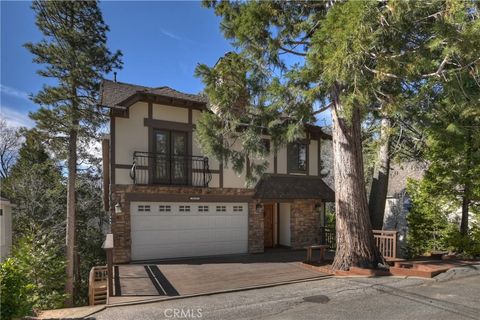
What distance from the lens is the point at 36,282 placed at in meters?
9.14

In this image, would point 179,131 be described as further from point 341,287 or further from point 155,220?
point 341,287

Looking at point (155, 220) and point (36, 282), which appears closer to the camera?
point (36, 282)

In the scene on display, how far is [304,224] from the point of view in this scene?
581 inches

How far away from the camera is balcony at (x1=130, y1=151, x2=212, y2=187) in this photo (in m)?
11.3

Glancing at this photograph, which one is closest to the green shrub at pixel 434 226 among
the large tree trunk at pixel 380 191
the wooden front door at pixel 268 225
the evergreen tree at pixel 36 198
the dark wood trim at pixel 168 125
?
the large tree trunk at pixel 380 191

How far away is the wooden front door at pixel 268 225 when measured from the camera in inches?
590

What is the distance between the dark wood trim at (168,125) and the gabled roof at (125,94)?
2.86 feet

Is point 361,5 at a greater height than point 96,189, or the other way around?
point 361,5

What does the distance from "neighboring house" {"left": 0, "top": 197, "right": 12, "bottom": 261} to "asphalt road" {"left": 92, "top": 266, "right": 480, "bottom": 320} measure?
11.4 meters

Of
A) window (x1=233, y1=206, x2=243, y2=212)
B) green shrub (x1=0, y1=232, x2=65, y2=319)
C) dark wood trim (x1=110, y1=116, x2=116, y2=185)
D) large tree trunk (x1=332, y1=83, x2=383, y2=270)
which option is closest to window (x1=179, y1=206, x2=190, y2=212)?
window (x1=233, y1=206, x2=243, y2=212)

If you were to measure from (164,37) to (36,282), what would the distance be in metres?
9.19

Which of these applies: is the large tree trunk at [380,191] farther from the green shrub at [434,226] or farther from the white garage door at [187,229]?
the white garage door at [187,229]

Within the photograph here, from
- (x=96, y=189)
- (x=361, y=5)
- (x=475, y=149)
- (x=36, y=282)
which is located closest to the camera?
(x=361, y=5)

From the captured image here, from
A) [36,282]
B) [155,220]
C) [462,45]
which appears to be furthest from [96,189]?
[462,45]
